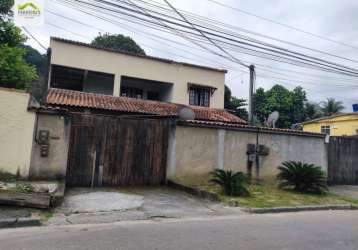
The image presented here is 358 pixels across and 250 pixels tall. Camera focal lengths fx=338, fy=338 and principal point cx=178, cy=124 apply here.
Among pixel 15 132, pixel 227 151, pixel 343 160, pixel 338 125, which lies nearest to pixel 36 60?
pixel 338 125

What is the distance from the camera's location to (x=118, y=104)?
18.4 metres

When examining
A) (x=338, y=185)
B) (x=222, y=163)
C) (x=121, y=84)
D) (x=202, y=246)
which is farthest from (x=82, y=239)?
(x=121, y=84)

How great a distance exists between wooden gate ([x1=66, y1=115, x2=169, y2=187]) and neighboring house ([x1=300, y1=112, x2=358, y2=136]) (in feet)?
61.2

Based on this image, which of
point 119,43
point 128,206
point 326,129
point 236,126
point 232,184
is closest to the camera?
point 128,206

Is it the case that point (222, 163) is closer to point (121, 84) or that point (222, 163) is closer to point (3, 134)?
point (3, 134)

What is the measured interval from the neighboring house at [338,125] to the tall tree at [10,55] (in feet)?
→ 71.9

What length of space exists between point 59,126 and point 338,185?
11.9 meters

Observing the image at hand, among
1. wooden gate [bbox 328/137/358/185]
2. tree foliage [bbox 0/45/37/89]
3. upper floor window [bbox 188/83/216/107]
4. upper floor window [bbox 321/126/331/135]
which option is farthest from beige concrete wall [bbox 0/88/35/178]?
upper floor window [bbox 321/126/331/135]

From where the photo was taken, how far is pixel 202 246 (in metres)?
5.16

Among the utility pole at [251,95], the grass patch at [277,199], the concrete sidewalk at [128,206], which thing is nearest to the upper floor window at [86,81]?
the utility pole at [251,95]

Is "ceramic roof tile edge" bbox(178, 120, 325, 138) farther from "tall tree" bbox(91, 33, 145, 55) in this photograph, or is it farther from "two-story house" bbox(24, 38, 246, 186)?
"tall tree" bbox(91, 33, 145, 55)

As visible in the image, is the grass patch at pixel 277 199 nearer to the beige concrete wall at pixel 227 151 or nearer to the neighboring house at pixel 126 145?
the beige concrete wall at pixel 227 151

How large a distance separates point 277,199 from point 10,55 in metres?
16.5

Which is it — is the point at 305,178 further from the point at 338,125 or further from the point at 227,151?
the point at 338,125
